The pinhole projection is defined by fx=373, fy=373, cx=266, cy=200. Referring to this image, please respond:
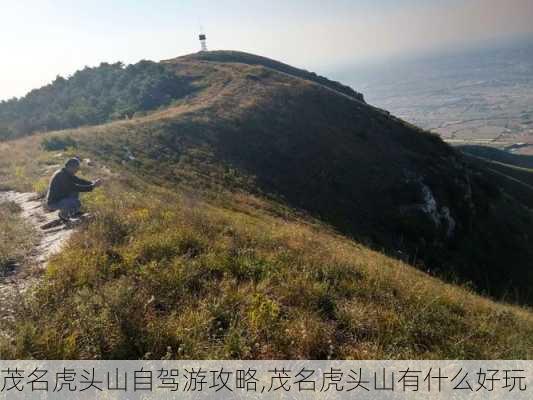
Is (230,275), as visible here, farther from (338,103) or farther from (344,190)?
(338,103)

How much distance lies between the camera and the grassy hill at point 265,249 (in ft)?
17.4

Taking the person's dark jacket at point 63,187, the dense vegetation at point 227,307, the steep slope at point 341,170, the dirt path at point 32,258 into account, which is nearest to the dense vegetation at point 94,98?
the steep slope at point 341,170

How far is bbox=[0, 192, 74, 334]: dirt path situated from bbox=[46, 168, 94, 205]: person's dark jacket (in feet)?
1.58

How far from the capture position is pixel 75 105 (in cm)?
4416

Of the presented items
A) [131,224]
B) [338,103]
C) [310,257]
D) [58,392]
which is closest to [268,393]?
[58,392]

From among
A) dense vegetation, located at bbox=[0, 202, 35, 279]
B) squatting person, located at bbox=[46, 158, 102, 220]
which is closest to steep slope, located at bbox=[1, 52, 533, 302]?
squatting person, located at bbox=[46, 158, 102, 220]

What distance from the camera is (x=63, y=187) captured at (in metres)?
10.5

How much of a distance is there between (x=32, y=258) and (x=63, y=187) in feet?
11.3

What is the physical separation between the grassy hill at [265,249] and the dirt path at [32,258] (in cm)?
39

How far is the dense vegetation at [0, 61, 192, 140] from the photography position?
3994cm

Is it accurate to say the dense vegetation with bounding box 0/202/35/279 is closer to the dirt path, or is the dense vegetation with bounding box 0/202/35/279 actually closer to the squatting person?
the dirt path

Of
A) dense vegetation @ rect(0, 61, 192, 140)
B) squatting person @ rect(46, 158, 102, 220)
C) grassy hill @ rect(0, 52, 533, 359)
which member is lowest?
grassy hill @ rect(0, 52, 533, 359)

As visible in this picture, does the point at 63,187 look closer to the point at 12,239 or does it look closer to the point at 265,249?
the point at 12,239

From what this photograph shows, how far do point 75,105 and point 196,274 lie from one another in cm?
4481
